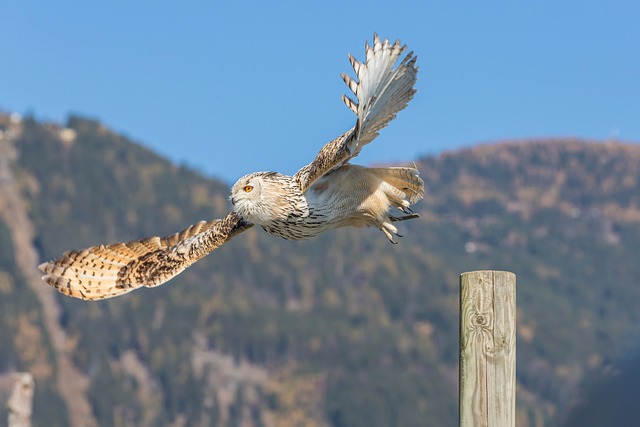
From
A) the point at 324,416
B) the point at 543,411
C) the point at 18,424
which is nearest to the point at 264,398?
the point at 324,416

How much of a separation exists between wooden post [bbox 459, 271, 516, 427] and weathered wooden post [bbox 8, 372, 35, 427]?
45.4 feet

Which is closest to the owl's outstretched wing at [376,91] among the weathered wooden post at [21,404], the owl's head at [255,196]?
the owl's head at [255,196]

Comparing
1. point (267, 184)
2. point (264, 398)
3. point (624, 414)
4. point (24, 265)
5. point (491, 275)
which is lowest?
point (624, 414)

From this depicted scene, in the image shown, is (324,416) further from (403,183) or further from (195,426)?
(403,183)

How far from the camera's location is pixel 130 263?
19.8 m

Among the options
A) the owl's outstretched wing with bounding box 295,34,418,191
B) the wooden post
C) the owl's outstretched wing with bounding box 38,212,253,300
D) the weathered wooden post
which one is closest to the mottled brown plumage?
the owl's outstretched wing with bounding box 295,34,418,191

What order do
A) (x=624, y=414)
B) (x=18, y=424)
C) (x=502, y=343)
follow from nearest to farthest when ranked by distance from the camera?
(x=502, y=343)
(x=624, y=414)
(x=18, y=424)

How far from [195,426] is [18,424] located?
159 m

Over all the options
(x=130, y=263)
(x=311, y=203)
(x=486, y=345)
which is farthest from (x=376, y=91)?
(x=130, y=263)

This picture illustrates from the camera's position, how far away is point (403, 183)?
1792 cm

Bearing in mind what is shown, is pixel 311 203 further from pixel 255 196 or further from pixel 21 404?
pixel 21 404

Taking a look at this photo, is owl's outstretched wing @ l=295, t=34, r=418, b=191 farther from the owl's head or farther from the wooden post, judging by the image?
the wooden post

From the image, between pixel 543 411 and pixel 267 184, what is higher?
pixel 543 411

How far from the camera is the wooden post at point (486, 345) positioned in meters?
11.3
